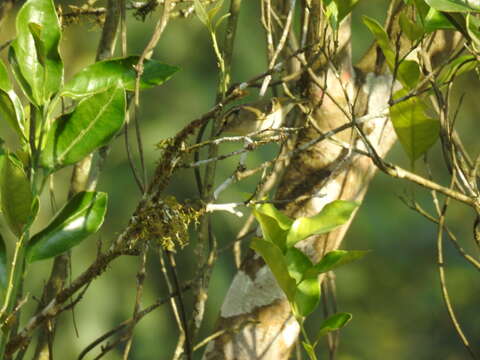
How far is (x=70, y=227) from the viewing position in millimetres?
657

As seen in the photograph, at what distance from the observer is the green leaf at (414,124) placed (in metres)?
0.88

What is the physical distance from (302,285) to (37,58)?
33cm

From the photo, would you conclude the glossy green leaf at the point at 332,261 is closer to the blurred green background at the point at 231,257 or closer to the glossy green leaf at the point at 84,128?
the glossy green leaf at the point at 84,128

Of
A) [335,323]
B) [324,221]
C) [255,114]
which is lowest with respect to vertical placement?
[335,323]

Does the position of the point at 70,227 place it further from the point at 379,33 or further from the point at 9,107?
the point at 379,33

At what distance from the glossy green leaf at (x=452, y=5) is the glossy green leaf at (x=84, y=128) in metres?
0.28

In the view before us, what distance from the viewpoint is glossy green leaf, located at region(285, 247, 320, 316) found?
0.75m

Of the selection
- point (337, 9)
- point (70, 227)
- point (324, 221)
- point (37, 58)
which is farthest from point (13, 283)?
point (337, 9)

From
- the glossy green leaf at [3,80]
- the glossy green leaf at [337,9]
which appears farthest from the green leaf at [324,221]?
the glossy green leaf at [3,80]

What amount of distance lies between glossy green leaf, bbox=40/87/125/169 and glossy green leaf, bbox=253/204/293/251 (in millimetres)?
174

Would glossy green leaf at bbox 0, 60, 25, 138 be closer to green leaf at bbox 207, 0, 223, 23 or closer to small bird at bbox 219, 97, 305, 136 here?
green leaf at bbox 207, 0, 223, 23

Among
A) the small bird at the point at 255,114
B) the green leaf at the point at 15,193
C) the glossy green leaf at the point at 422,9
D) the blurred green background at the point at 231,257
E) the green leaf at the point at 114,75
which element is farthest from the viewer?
the blurred green background at the point at 231,257

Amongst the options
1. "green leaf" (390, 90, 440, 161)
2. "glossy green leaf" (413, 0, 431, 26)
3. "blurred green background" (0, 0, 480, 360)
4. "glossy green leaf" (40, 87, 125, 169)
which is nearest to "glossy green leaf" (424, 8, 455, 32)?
"glossy green leaf" (413, 0, 431, 26)

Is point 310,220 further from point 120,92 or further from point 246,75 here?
point 246,75
